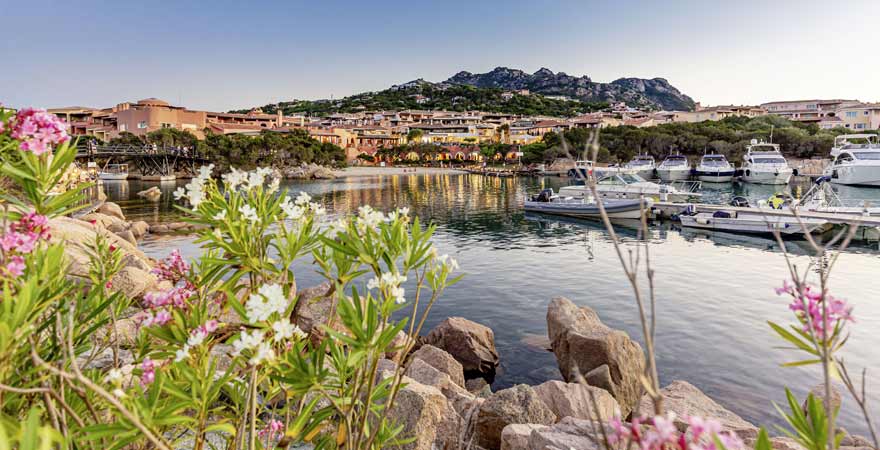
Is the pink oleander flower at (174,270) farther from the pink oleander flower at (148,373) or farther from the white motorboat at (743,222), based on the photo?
the white motorboat at (743,222)

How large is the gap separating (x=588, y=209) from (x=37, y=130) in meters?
28.3

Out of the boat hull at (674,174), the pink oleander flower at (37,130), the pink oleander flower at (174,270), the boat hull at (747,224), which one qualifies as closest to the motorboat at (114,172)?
the boat hull at (674,174)

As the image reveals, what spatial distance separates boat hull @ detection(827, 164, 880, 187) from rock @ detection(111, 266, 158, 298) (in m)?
56.5

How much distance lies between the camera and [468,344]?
31.3 ft

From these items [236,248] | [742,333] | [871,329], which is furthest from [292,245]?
[871,329]

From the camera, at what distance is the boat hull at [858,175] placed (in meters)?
45.1

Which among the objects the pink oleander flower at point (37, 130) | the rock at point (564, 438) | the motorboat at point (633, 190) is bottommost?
the rock at point (564, 438)

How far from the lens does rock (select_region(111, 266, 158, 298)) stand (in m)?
9.22

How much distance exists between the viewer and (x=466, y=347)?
9508 millimetres

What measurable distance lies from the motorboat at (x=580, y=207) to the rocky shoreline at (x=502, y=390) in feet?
57.8

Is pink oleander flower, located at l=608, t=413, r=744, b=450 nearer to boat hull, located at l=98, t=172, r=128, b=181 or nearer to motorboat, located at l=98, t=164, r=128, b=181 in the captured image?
motorboat, located at l=98, t=164, r=128, b=181

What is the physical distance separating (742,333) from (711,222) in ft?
47.1

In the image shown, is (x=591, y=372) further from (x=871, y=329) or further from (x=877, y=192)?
(x=877, y=192)

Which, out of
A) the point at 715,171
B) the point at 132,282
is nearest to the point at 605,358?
the point at 132,282
